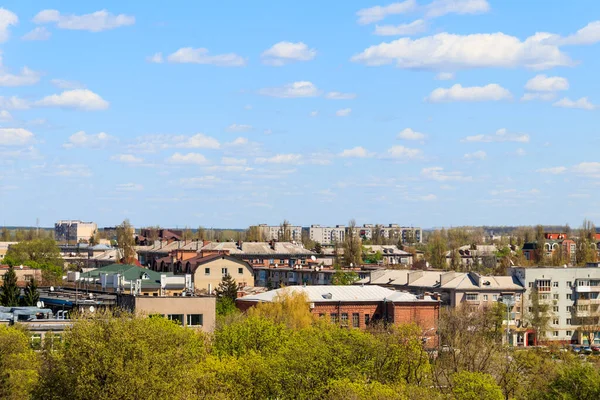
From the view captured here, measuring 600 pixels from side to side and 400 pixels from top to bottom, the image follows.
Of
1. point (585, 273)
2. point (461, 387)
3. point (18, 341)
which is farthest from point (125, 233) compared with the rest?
point (461, 387)

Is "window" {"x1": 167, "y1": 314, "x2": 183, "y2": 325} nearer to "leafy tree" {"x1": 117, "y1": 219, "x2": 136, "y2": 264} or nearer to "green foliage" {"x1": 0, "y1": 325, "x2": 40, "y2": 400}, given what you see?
"green foliage" {"x1": 0, "y1": 325, "x2": 40, "y2": 400}

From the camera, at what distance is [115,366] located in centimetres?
3725

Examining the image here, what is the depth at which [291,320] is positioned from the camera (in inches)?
2650

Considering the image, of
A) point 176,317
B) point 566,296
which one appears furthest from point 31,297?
point 566,296

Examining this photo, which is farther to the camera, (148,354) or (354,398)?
(148,354)

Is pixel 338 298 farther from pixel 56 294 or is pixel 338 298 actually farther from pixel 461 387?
pixel 461 387

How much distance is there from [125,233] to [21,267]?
30.8m

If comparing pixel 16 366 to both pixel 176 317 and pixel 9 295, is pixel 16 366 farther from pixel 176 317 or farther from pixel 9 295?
pixel 9 295

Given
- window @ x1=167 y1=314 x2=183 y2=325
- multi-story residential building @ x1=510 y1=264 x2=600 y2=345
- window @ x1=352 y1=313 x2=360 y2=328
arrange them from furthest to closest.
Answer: multi-story residential building @ x1=510 y1=264 x2=600 y2=345, window @ x1=352 y1=313 x2=360 y2=328, window @ x1=167 y1=314 x2=183 y2=325

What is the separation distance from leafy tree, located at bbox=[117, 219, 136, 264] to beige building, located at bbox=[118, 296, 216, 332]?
2596 inches

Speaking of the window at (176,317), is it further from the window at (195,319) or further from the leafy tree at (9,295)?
the leafy tree at (9,295)

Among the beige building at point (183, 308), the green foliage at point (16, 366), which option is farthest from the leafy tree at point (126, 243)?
the green foliage at point (16, 366)

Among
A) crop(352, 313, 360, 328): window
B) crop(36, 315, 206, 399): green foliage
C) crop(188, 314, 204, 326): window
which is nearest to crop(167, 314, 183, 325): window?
crop(188, 314, 204, 326): window

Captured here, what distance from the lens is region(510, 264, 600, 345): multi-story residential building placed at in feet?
311
